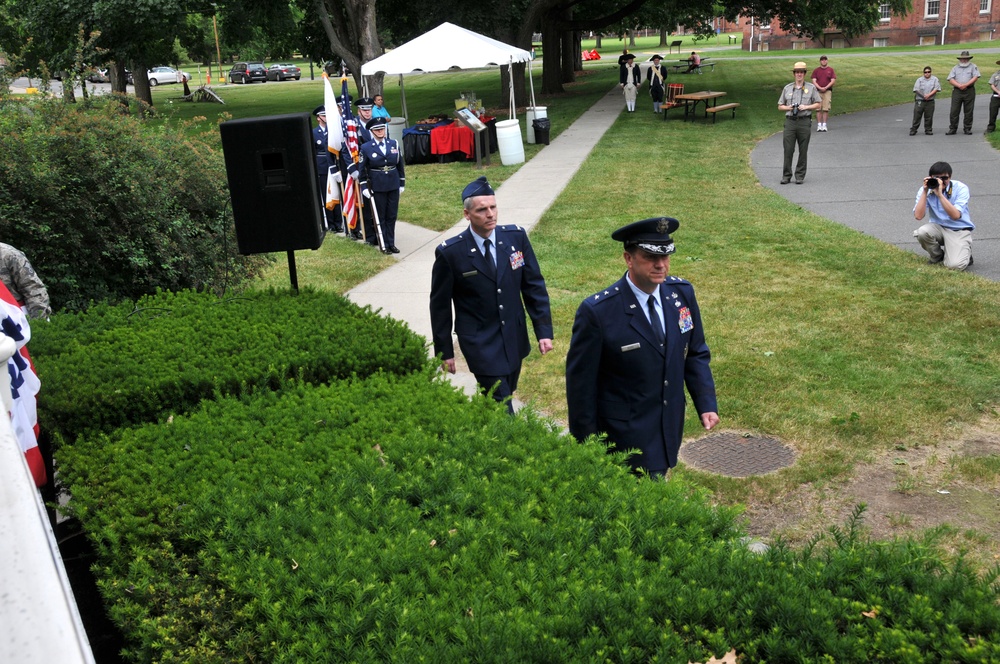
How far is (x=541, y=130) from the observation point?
24.4 metres

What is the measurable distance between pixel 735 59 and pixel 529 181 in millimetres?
44126

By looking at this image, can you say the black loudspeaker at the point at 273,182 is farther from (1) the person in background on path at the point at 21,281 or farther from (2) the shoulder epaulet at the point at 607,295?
(2) the shoulder epaulet at the point at 607,295

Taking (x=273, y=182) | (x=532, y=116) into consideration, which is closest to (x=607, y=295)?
(x=273, y=182)

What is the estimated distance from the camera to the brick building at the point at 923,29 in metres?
64.4

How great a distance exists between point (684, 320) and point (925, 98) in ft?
67.0

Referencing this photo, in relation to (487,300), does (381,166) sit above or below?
above

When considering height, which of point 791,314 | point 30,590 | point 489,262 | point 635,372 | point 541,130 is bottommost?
point 791,314

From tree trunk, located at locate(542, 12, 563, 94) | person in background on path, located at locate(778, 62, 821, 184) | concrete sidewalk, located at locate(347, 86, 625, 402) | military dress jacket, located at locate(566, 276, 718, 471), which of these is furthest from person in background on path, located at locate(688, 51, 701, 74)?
military dress jacket, located at locate(566, 276, 718, 471)

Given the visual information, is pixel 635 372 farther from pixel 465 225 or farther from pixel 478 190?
pixel 465 225

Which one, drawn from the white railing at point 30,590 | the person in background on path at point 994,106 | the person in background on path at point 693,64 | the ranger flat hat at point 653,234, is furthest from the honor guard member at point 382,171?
the person in background on path at point 693,64

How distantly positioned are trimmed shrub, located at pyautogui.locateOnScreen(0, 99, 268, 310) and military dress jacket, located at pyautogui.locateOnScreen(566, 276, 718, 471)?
4.25 metres

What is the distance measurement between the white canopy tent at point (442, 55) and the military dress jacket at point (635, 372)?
17.3 meters

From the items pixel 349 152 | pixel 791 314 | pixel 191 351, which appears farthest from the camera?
pixel 349 152

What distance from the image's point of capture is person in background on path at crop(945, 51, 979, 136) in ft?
71.8
